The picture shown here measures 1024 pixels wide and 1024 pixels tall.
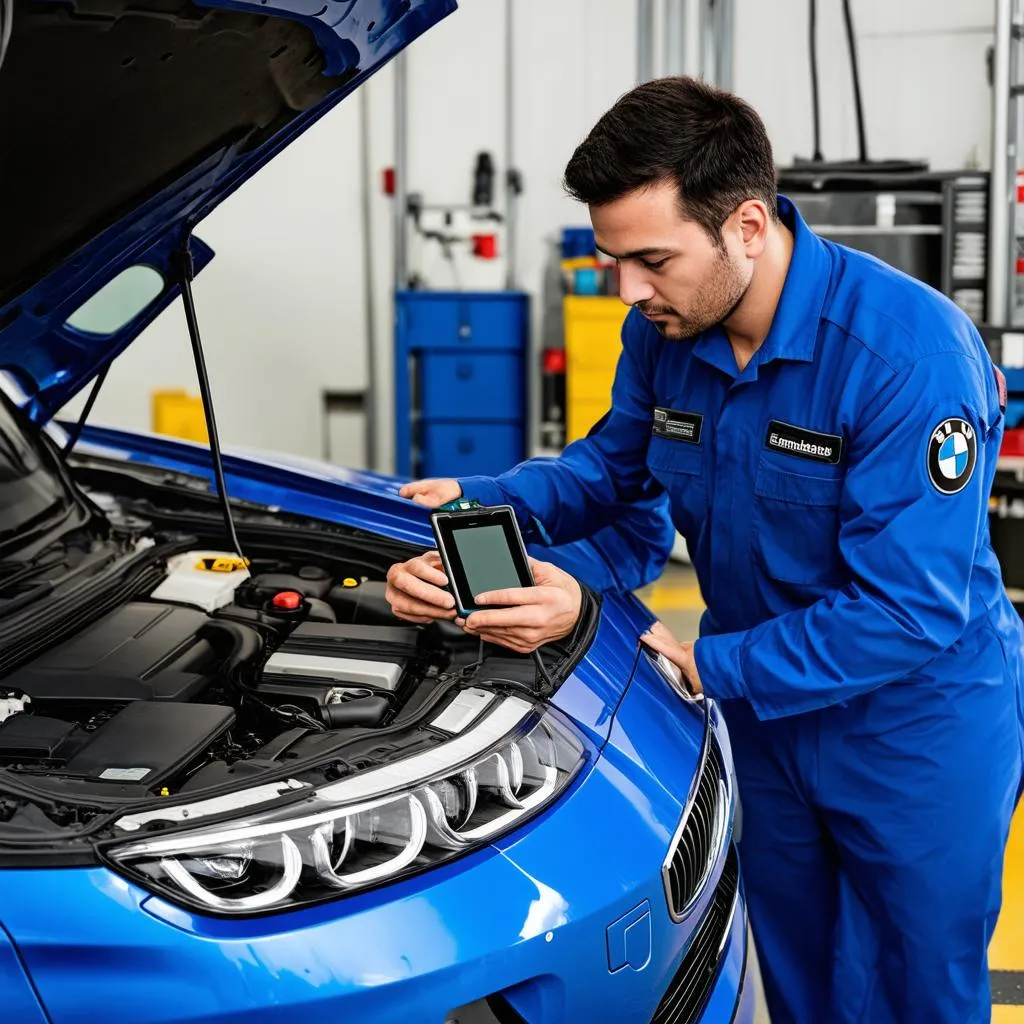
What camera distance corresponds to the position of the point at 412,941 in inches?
43.7

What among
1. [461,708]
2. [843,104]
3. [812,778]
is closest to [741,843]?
[812,778]

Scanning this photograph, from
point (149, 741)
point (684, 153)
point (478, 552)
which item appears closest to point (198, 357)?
point (478, 552)

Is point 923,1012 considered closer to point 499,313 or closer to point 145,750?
point 145,750

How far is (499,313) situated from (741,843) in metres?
4.36

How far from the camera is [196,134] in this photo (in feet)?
5.20

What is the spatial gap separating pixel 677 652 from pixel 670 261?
0.52 meters

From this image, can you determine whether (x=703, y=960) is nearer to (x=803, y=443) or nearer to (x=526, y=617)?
(x=526, y=617)

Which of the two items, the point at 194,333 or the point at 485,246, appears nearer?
the point at 194,333

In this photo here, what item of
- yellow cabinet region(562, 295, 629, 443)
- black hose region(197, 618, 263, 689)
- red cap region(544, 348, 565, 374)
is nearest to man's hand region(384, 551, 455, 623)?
black hose region(197, 618, 263, 689)

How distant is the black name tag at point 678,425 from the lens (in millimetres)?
1715

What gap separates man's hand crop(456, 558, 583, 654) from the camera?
1504 millimetres

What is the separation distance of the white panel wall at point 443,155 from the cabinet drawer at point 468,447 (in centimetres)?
83

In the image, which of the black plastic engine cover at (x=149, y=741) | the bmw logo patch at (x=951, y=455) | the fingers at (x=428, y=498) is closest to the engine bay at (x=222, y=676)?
the black plastic engine cover at (x=149, y=741)

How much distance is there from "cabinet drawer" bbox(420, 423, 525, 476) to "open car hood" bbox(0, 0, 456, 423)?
13.2ft
